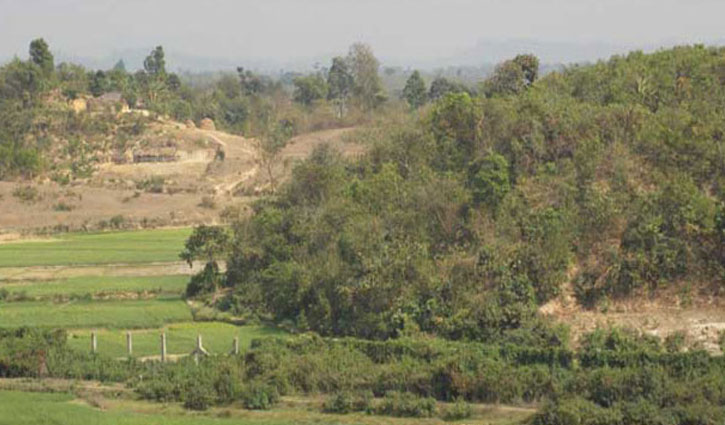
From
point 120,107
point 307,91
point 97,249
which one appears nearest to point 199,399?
point 97,249

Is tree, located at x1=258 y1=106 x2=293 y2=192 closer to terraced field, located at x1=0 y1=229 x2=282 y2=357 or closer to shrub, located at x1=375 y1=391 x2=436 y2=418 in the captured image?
terraced field, located at x1=0 y1=229 x2=282 y2=357

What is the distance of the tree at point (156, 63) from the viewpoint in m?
101

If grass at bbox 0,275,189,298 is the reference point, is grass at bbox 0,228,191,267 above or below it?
below

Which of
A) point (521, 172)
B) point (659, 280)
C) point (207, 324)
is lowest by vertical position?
point (207, 324)

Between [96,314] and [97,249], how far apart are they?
1475cm

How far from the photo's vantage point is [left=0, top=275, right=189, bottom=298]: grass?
1388 inches

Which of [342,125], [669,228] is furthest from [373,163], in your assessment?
[342,125]

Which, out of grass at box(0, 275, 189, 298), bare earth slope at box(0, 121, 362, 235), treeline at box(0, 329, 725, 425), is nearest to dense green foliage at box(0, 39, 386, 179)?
bare earth slope at box(0, 121, 362, 235)

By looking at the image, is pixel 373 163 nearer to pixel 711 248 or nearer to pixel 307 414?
pixel 711 248

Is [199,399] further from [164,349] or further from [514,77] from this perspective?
[514,77]

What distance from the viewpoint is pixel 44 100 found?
77.7m

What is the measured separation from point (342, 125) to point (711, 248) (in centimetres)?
5331

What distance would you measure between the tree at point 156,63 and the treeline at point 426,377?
259ft

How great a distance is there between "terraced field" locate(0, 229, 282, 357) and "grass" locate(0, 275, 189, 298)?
1.4 inches
